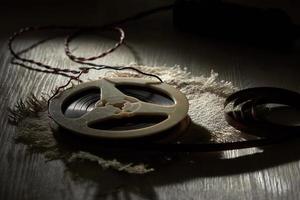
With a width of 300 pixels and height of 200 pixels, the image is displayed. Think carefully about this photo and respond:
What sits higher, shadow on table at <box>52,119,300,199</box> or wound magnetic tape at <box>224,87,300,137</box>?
wound magnetic tape at <box>224,87,300,137</box>

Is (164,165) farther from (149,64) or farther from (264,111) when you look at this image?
(149,64)

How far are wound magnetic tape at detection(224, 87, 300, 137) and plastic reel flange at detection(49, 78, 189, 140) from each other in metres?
0.10

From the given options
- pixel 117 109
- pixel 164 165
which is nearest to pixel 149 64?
pixel 117 109

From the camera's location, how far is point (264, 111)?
1026mm

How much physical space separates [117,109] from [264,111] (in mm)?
278

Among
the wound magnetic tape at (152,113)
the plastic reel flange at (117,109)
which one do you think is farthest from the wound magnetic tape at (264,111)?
the plastic reel flange at (117,109)

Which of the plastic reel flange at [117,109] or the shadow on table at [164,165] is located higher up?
the plastic reel flange at [117,109]

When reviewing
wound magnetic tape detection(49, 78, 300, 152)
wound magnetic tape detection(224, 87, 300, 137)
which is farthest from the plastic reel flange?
wound magnetic tape detection(224, 87, 300, 137)

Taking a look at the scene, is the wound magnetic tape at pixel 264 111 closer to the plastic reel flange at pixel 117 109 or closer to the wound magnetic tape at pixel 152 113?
the wound magnetic tape at pixel 152 113

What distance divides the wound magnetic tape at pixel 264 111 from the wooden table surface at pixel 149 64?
0.12 ft

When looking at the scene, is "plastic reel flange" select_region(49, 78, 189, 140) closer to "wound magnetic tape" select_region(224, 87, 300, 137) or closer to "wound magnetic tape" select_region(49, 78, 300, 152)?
"wound magnetic tape" select_region(49, 78, 300, 152)

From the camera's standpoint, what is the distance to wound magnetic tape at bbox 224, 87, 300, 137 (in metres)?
0.97

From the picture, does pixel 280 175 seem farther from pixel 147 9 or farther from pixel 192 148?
pixel 147 9

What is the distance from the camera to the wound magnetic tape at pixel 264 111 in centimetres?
97
